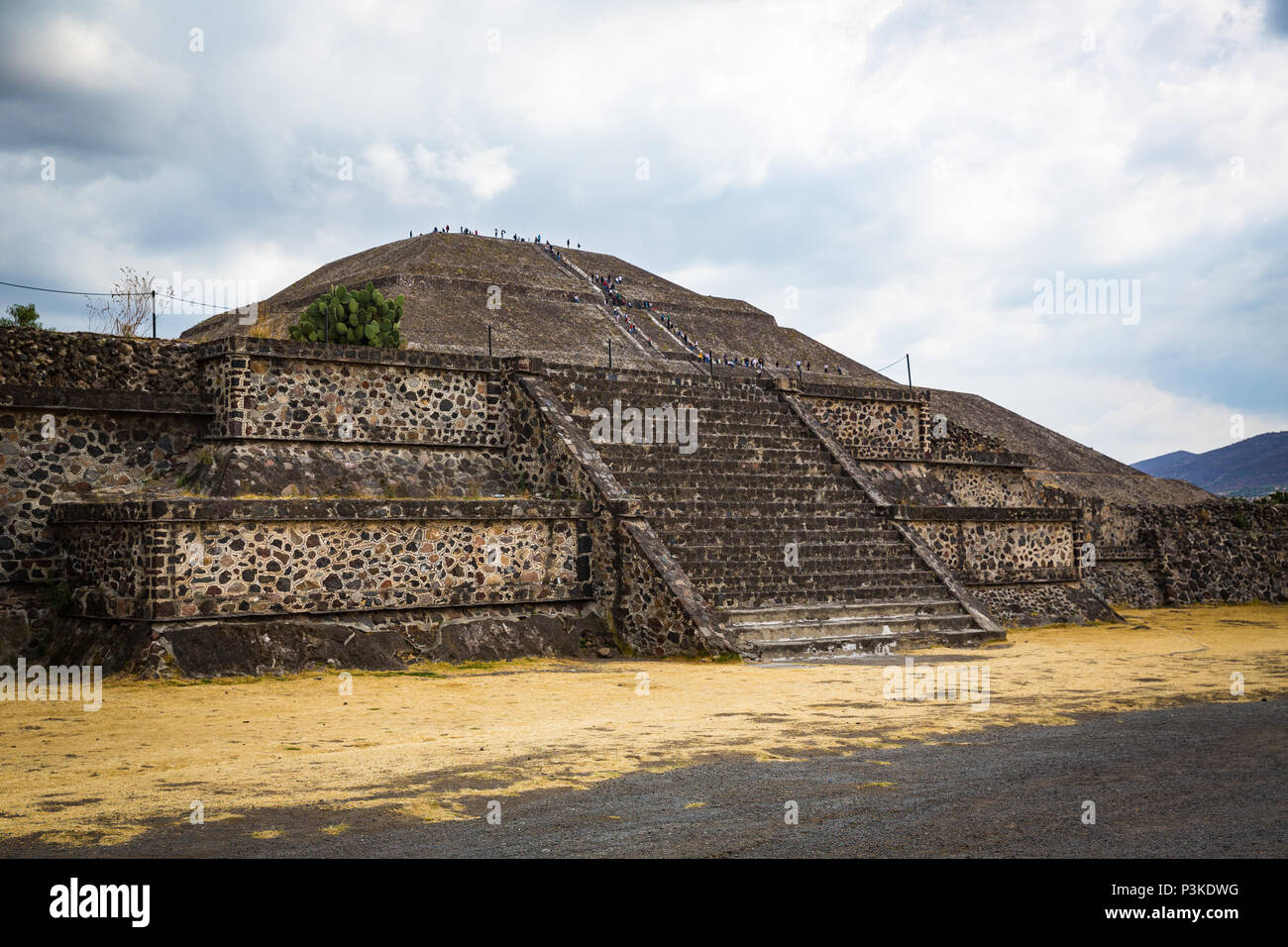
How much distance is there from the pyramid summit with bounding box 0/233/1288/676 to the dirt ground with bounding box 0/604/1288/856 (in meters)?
0.75

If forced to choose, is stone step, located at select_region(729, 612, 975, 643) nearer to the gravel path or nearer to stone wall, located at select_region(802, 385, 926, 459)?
stone wall, located at select_region(802, 385, 926, 459)

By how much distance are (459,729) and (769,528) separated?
7.77m

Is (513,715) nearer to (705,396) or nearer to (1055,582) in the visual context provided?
(705,396)

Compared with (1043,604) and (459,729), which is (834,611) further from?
(459,729)

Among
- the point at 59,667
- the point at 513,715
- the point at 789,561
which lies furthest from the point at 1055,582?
the point at 59,667

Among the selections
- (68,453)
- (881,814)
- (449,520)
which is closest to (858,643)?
(449,520)

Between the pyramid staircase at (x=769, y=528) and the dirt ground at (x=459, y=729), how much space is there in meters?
Result: 1.02

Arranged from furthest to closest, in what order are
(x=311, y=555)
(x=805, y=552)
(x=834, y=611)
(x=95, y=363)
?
(x=805, y=552) < (x=834, y=611) < (x=95, y=363) < (x=311, y=555)

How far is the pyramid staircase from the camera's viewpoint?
14.6 m

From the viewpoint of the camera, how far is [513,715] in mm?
9859

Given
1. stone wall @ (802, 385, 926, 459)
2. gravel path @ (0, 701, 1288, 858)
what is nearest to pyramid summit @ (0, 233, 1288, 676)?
stone wall @ (802, 385, 926, 459)

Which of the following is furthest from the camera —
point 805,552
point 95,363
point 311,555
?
point 805,552

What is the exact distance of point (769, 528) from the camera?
637 inches

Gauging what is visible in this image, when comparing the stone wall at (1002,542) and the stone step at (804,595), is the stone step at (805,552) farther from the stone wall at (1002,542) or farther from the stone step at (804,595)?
the stone wall at (1002,542)
